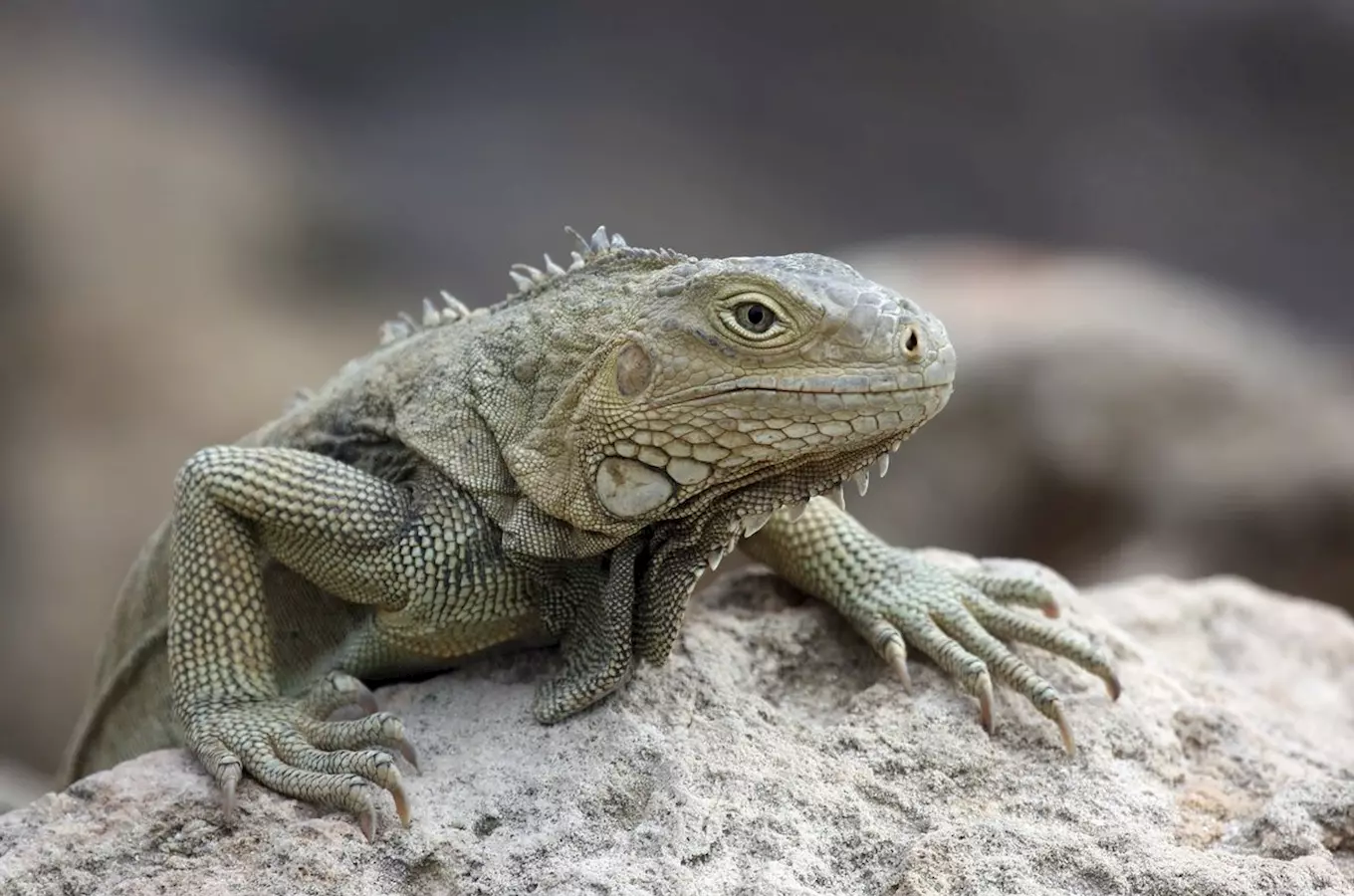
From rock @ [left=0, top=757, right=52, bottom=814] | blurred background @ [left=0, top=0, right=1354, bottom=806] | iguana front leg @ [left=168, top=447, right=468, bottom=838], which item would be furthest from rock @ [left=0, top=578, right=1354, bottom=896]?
blurred background @ [left=0, top=0, right=1354, bottom=806]

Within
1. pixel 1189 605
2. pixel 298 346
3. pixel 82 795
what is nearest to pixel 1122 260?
pixel 1189 605

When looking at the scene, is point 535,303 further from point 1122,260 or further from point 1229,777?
point 1122,260

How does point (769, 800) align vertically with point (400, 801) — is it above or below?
above

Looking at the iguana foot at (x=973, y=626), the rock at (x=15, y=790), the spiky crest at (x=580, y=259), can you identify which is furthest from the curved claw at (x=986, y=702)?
the rock at (x=15, y=790)

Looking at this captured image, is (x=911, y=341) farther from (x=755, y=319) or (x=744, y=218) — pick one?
(x=744, y=218)

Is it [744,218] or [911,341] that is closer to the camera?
[911,341]

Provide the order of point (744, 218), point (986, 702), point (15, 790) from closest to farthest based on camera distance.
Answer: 1. point (986, 702)
2. point (15, 790)
3. point (744, 218)

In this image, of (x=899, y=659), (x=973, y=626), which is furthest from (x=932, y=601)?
(x=899, y=659)
